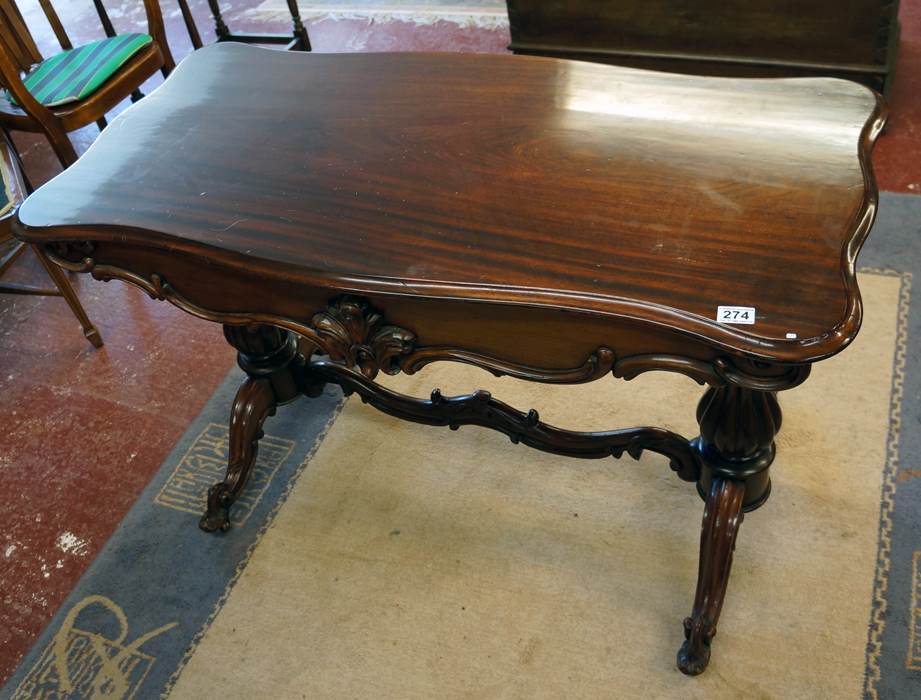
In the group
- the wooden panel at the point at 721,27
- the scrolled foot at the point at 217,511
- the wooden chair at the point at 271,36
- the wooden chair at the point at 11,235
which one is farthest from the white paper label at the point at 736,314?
the wooden chair at the point at 271,36

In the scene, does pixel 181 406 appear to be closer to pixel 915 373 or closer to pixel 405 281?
pixel 405 281

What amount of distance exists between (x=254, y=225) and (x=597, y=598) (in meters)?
0.88

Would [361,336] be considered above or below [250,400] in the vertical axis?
above

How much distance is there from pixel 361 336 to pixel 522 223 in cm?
28

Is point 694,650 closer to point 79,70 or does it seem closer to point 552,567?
point 552,567

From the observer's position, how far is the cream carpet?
1471 mm

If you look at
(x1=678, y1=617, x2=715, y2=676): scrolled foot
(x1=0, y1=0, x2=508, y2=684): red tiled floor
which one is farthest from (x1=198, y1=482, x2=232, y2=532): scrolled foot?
(x1=678, y1=617, x2=715, y2=676): scrolled foot

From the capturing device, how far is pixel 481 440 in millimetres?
1861

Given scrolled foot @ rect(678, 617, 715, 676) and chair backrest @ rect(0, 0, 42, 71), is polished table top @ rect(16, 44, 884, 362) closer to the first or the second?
scrolled foot @ rect(678, 617, 715, 676)

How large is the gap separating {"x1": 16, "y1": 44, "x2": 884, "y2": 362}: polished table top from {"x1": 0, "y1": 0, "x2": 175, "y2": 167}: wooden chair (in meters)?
0.85

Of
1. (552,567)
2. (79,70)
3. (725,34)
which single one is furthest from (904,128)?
(79,70)

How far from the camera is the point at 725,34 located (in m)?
2.59

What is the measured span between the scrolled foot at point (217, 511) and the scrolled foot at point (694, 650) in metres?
0.90

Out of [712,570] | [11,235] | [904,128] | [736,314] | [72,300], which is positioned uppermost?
[736,314]
